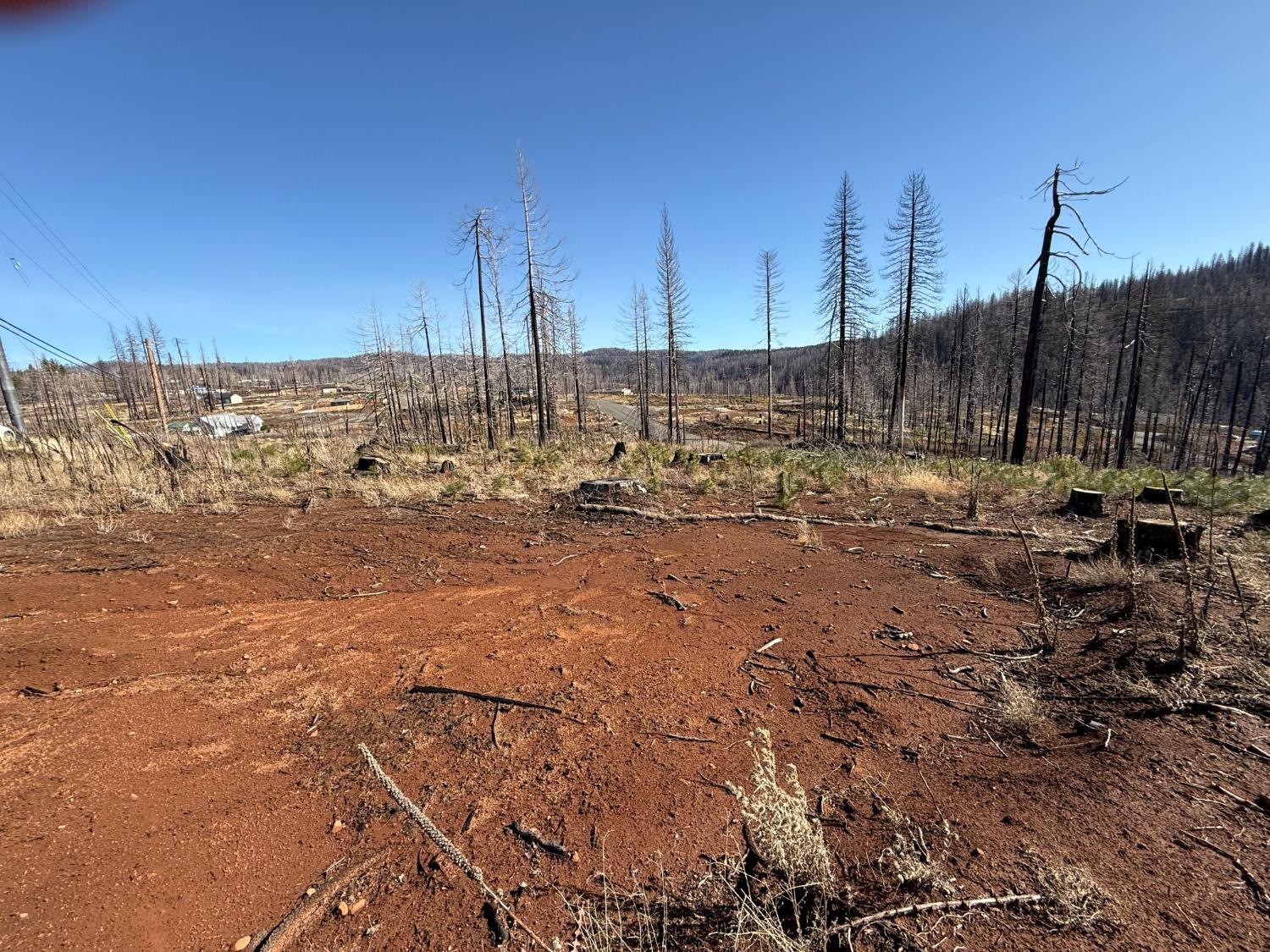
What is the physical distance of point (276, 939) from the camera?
5.80 feet

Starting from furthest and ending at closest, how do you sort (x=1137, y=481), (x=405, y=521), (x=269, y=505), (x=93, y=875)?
(x=1137, y=481)
(x=269, y=505)
(x=405, y=521)
(x=93, y=875)

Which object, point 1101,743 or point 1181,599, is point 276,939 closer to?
point 1101,743

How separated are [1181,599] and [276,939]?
637 cm

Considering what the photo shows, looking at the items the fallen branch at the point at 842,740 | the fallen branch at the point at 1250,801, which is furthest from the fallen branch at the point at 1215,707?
the fallen branch at the point at 842,740

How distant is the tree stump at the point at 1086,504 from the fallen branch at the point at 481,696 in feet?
30.6

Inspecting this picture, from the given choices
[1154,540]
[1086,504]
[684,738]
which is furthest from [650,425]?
[684,738]

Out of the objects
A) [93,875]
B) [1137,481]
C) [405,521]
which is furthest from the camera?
[1137,481]

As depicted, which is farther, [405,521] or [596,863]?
[405,521]

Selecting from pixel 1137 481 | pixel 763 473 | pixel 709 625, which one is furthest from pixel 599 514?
pixel 1137 481

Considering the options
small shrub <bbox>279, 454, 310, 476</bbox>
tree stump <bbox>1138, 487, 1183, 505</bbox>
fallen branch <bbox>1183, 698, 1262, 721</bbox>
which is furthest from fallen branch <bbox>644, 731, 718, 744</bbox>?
small shrub <bbox>279, 454, 310, 476</bbox>

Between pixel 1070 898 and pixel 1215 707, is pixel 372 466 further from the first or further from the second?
pixel 1215 707

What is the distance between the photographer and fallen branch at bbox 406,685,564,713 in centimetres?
317

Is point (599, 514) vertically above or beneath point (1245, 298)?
beneath

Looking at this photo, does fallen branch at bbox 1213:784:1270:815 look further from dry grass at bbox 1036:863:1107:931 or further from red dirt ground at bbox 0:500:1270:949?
dry grass at bbox 1036:863:1107:931
